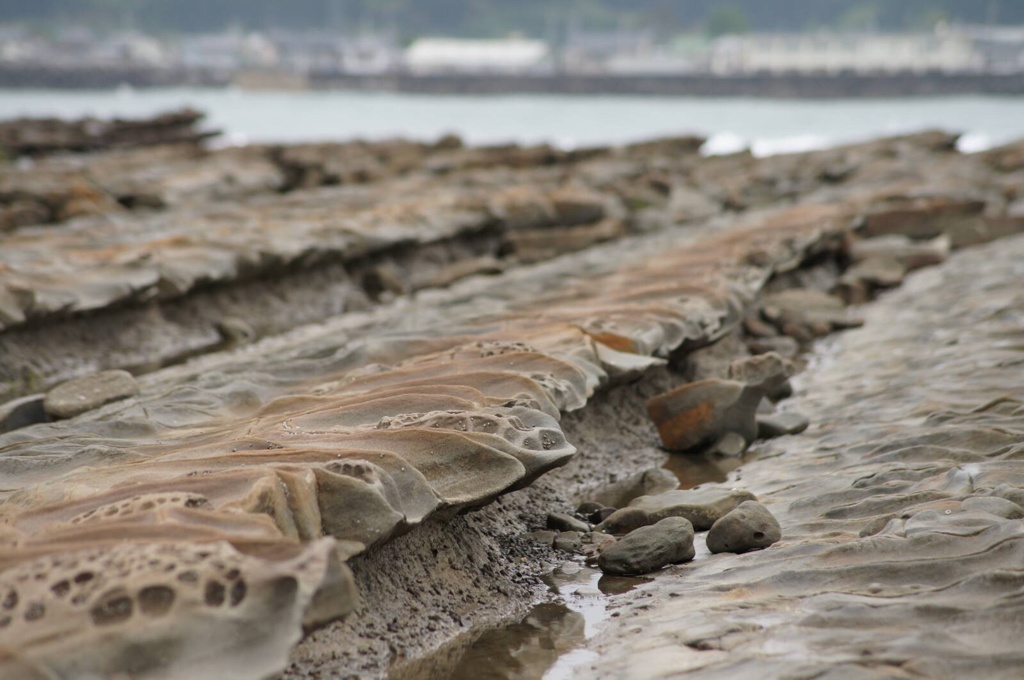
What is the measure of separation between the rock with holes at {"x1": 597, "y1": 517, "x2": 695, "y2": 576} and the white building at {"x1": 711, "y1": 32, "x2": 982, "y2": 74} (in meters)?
54.9

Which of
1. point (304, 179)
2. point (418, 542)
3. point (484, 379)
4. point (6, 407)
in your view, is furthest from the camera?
point (304, 179)

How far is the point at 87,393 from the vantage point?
5652 millimetres

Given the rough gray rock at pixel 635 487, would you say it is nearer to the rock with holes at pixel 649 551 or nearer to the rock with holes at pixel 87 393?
the rock with holes at pixel 649 551

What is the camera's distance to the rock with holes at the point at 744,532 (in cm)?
415

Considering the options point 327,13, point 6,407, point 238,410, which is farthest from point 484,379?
point 327,13

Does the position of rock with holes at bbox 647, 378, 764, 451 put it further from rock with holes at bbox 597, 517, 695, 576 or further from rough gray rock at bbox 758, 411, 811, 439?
rock with holes at bbox 597, 517, 695, 576

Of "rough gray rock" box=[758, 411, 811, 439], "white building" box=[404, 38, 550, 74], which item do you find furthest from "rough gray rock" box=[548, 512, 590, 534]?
"white building" box=[404, 38, 550, 74]

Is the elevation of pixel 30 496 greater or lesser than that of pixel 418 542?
greater

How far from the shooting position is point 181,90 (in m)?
68.8

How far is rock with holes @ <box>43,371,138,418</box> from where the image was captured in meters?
5.45

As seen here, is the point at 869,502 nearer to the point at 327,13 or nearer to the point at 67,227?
the point at 67,227

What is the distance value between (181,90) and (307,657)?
69.5 metres

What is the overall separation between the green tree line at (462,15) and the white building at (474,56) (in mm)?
8847

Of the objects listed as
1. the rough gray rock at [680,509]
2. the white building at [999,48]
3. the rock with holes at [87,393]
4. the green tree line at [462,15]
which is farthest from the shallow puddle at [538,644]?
the green tree line at [462,15]
